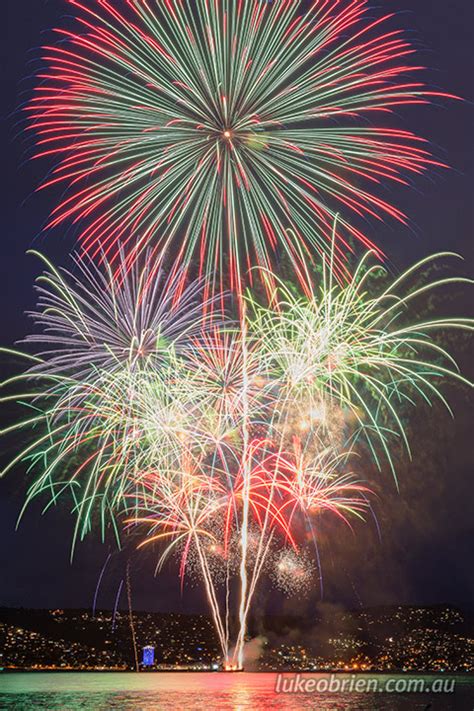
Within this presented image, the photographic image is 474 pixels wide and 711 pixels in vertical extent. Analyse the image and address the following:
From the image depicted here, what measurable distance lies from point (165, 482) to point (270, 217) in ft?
42.1

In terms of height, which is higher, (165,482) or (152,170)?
(152,170)

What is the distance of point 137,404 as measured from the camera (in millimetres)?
36469

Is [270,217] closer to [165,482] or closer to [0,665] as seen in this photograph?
[165,482]

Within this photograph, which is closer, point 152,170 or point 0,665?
point 152,170

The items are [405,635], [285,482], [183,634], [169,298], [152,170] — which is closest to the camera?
[152,170]

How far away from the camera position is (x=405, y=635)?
17912cm

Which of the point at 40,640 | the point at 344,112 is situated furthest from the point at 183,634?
the point at 344,112

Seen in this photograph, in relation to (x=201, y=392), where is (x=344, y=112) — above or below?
above

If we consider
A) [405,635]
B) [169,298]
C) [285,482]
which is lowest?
[405,635]

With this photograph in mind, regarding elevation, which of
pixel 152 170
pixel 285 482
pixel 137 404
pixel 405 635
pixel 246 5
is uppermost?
pixel 246 5

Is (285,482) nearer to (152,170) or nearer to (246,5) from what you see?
Result: (152,170)

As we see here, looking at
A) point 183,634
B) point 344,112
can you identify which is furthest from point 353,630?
point 344,112

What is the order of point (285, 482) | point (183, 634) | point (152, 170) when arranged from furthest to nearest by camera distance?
point (183, 634) < point (285, 482) < point (152, 170)

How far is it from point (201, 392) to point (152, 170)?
924 cm
